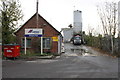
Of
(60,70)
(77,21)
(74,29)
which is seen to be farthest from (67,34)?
(60,70)

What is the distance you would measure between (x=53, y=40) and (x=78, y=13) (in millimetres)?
39209

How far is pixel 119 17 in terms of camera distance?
774 inches

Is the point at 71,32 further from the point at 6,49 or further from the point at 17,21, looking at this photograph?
the point at 6,49

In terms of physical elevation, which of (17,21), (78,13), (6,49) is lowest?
(6,49)

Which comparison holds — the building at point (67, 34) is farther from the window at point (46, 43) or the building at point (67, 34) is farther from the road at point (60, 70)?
the road at point (60, 70)

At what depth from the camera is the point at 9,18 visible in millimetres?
19125

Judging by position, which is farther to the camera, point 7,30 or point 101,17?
point 101,17

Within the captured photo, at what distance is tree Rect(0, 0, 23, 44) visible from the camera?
61.8 ft

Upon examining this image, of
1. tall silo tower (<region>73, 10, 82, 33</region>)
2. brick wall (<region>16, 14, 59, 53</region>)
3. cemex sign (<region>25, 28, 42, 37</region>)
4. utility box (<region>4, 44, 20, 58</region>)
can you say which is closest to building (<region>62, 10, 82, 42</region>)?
tall silo tower (<region>73, 10, 82, 33</region>)

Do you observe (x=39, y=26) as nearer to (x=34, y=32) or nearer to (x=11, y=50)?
(x=34, y=32)

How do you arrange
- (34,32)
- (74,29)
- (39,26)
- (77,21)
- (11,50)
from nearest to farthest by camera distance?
(11,50) < (34,32) < (39,26) < (77,21) < (74,29)

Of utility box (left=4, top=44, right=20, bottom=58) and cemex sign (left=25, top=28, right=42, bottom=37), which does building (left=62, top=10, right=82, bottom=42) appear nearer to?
cemex sign (left=25, top=28, right=42, bottom=37)

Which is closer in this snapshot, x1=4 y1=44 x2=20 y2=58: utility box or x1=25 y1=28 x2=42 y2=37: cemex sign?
x1=4 y1=44 x2=20 y2=58: utility box

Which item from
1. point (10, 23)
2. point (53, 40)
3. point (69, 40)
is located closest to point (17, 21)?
point (10, 23)
